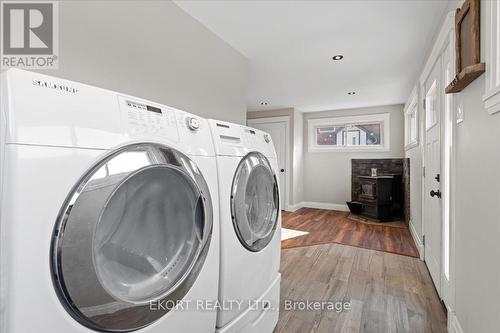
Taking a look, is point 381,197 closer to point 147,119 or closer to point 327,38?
point 327,38

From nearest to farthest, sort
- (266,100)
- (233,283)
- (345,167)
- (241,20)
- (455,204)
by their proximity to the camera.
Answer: (233,283) < (455,204) < (241,20) < (266,100) < (345,167)

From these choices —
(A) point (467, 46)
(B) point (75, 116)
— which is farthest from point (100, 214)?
(A) point (467, 46)

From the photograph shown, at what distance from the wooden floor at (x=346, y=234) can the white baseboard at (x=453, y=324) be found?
1.33 meters

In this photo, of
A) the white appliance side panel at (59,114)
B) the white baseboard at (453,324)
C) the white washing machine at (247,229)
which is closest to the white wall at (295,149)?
the white baseboard at (453,324)

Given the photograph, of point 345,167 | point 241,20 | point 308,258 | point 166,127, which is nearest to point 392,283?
point 308,258

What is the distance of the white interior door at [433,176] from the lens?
1863mm

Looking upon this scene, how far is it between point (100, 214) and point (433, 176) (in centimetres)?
245

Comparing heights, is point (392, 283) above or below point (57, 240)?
below

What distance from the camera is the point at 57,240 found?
517 mm

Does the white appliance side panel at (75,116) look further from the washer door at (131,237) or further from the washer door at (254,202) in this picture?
the washer door at (254,202)

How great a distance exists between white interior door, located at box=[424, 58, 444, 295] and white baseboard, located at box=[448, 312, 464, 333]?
16.5 inches

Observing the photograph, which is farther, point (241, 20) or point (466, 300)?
point (241, 20)

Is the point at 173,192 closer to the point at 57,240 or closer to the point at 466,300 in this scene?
the point at 57,240

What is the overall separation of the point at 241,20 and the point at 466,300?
7.74ft
